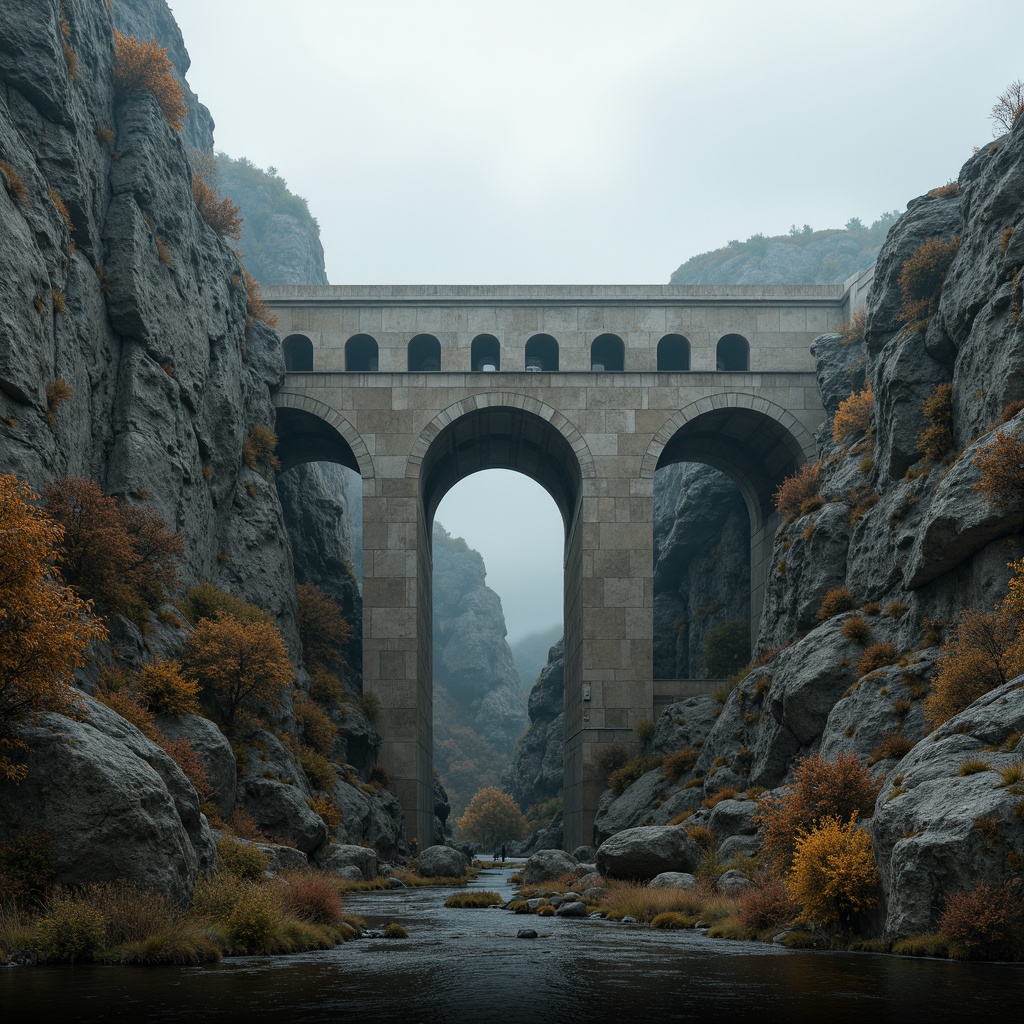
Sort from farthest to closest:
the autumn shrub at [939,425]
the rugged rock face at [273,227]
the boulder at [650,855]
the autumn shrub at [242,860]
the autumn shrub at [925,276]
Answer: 1. the rugged rock face at [273,227]
2. the autumn shrub at [925,276]
3. the autumn shrub at [939,425]
4. the boulder at [650,855]
5. the autumn shrub at [242,860]

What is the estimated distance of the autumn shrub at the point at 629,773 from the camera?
43312 mm

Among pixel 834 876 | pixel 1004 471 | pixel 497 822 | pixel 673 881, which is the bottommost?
pixel 673 881

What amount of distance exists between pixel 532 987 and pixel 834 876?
6.48 meters

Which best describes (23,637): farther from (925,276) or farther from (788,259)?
(788,259)

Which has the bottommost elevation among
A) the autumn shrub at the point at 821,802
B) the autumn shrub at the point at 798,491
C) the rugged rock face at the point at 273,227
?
the autumn shrub at the point at 821,802

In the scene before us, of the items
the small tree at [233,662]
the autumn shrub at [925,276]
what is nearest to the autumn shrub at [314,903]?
the small tree at [233,662]

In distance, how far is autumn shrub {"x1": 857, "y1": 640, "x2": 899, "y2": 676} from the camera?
90.9ft

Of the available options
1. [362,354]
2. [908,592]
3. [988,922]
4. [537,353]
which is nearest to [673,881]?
[908,592]

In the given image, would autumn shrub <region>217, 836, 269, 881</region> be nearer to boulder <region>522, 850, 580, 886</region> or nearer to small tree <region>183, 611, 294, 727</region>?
small tree <region>183, 611, 294, 727</region>

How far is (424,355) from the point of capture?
5353 centimetres

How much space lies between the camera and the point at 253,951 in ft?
56.8

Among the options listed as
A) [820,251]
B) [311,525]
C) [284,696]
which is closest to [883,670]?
[284,696]

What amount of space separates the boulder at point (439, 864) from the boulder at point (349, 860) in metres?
5.52

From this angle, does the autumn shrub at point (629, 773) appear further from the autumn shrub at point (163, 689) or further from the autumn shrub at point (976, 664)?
the autumn shrub at point (976, 664)
